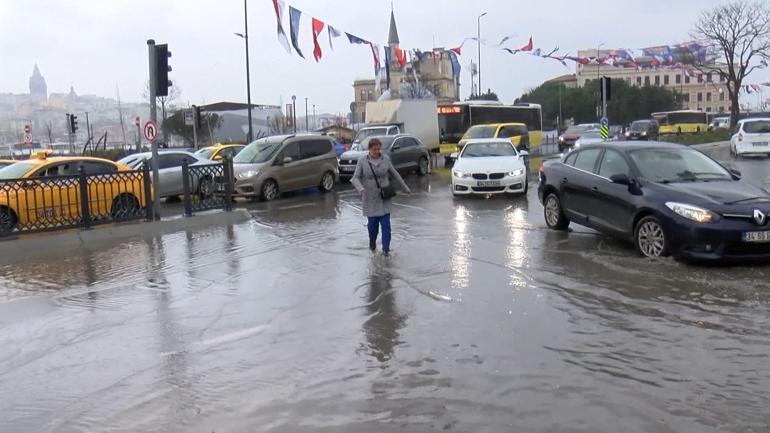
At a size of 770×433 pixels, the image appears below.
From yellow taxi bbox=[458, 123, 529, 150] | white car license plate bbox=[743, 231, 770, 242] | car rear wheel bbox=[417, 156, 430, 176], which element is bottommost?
white car license plate bbox=[743, 231, 770, 242]

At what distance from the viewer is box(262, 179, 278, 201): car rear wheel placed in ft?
58.4

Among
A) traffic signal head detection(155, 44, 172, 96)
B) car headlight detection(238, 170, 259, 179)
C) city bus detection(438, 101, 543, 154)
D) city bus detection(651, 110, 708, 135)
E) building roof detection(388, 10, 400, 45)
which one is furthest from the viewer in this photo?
building roof detection(388, 10, 400, 45)

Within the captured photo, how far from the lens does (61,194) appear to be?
11633 millimetres

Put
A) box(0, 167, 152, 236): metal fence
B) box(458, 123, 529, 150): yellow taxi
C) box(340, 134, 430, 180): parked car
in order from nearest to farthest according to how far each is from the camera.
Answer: box(0, 167, 152, 236): metal fence, box(340, 134, 430, 180): parked car, box(458, 123, 529, 150): yellow taxi

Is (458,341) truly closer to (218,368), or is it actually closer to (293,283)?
(218,368)

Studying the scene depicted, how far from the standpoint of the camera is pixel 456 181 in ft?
53.1

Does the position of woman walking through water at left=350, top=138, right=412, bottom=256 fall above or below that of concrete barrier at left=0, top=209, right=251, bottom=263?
above

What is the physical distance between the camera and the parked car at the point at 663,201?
25.1ft

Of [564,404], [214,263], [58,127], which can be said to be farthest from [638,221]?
[58,127]

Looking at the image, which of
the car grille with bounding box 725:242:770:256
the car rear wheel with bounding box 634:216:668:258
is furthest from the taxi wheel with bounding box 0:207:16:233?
the car grille with bounding box 725:242:770:256

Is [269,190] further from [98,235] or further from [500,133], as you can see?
[500,133]

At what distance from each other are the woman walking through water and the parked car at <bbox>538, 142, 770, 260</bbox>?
2705 mm

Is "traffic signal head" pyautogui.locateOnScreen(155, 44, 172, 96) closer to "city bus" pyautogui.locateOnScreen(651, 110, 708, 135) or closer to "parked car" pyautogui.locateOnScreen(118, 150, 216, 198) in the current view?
"parked car" pyautogui.locateOnScreen(118, 150, 216, 198)

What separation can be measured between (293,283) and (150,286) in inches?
65.9
